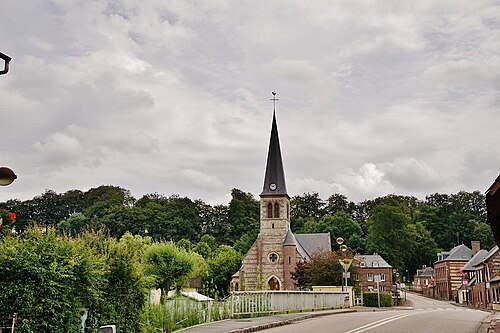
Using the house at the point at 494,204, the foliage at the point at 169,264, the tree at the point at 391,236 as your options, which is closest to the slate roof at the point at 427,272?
the tree at the point at 391,236

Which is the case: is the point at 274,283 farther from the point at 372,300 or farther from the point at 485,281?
the point at 485,281

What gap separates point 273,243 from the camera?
7500 cm

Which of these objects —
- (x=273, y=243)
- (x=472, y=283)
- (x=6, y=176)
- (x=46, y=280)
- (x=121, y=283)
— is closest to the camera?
(x=6, y=176)

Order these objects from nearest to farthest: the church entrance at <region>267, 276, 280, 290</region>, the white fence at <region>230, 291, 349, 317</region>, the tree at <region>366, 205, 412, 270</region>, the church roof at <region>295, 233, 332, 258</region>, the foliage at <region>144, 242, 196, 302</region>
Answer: the white fence at <region>230, 291, 349, 317</region>
the foliage at <region>144, 242, 196, 302</region>
the church entrance at <region>267, 276, 280, 290</region>
the church roof at <region>295, 233, 332, 258</region>
the tree at <region>366, 205, 412, 270</region>

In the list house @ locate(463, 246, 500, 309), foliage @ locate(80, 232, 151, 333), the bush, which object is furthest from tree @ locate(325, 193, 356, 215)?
foliage @ locate(80, 232, 151, 333)

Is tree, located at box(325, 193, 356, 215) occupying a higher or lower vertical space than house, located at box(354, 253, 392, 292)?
higher

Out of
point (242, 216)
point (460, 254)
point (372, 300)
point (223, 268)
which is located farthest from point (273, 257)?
point (242, 216)

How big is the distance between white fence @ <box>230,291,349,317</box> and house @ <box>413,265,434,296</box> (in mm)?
64056

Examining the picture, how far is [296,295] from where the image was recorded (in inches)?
1188

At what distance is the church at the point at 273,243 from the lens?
72.8 m

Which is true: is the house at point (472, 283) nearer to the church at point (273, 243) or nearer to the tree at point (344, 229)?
the church at point (273, 243)

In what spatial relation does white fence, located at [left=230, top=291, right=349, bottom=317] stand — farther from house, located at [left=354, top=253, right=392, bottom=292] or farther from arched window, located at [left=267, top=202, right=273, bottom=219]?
house, located at [left=354, top=253, right=392, bottom=292]

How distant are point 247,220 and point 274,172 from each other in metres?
37.5

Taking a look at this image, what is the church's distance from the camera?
72750 mm
